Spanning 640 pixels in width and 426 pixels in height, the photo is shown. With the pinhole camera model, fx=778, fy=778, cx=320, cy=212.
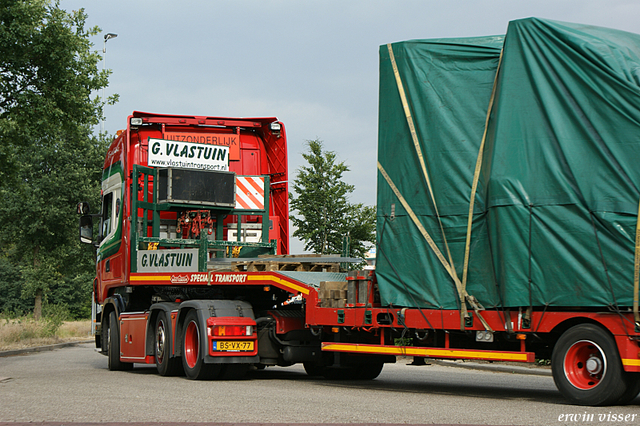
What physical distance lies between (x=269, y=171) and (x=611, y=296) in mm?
7935

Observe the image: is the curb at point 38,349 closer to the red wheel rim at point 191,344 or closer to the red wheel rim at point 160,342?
the red wheel rim at point 160,342

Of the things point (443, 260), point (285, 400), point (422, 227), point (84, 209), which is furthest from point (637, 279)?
point (84, 209)

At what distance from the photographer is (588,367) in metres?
8.05

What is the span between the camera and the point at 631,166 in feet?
26.4

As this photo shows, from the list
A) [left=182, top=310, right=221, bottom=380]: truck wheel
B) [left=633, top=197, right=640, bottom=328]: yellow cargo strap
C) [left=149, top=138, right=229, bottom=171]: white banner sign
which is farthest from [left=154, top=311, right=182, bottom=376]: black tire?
[left=633, top=197, right=640, bottom=328]: yellow cargo strap

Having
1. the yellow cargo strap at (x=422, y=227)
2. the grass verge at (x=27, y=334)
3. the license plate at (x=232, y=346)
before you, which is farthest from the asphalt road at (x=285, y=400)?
the grass verge at (x=27, y=334)

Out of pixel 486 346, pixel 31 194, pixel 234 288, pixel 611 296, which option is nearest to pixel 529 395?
pixel 486 346

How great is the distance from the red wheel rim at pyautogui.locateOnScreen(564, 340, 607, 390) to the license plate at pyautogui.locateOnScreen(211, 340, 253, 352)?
15.7 feet

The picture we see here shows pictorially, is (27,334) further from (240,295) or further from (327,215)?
(240,295)

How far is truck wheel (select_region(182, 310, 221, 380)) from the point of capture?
Answer: 37.6 feet

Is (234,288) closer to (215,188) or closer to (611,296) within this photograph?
(215,188)

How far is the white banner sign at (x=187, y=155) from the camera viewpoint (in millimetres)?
13812

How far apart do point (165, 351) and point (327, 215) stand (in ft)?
45.4

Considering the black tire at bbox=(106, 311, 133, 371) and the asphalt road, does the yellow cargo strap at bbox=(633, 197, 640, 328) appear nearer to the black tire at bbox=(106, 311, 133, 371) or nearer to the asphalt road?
the asphalt road
